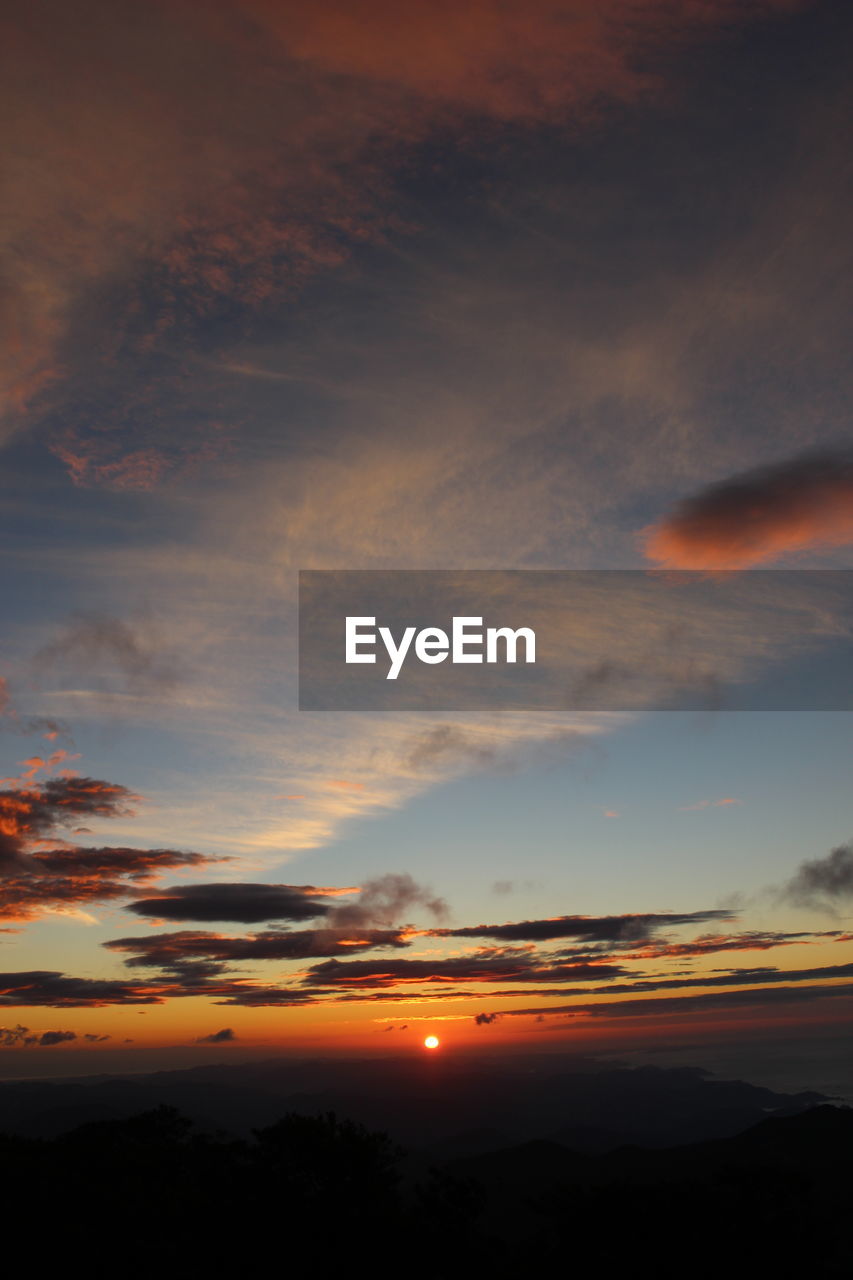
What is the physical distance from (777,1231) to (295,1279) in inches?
1095

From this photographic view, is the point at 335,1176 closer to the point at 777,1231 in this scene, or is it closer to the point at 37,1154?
the point at 37,1154

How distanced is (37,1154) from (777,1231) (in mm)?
53654

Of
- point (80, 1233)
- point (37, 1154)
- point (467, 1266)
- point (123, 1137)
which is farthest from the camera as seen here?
point (123, 1137)

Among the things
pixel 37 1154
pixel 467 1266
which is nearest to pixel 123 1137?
pixel 37 1154

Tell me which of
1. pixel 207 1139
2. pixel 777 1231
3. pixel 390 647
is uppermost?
pixel 390 647

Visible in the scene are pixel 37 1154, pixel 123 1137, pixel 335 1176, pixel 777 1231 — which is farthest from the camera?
pixel 123 1137

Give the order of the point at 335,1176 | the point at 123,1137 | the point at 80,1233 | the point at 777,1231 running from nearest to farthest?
the point at 80,1233 < the point at 777,1231 < the point at 335,1176 < the point at 123,1137

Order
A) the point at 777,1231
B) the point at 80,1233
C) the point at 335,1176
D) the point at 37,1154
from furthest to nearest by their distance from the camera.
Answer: the point at 37,1154
the point at 335,1176
the point at 777,1231
the point at 80,1233

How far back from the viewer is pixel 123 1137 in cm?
8369

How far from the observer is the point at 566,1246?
47938 mm

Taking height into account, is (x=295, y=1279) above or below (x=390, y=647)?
below

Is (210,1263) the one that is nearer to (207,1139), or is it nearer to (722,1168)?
(722,1168)

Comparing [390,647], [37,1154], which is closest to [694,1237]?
[390,647]

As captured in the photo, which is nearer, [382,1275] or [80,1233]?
[80,1233]
